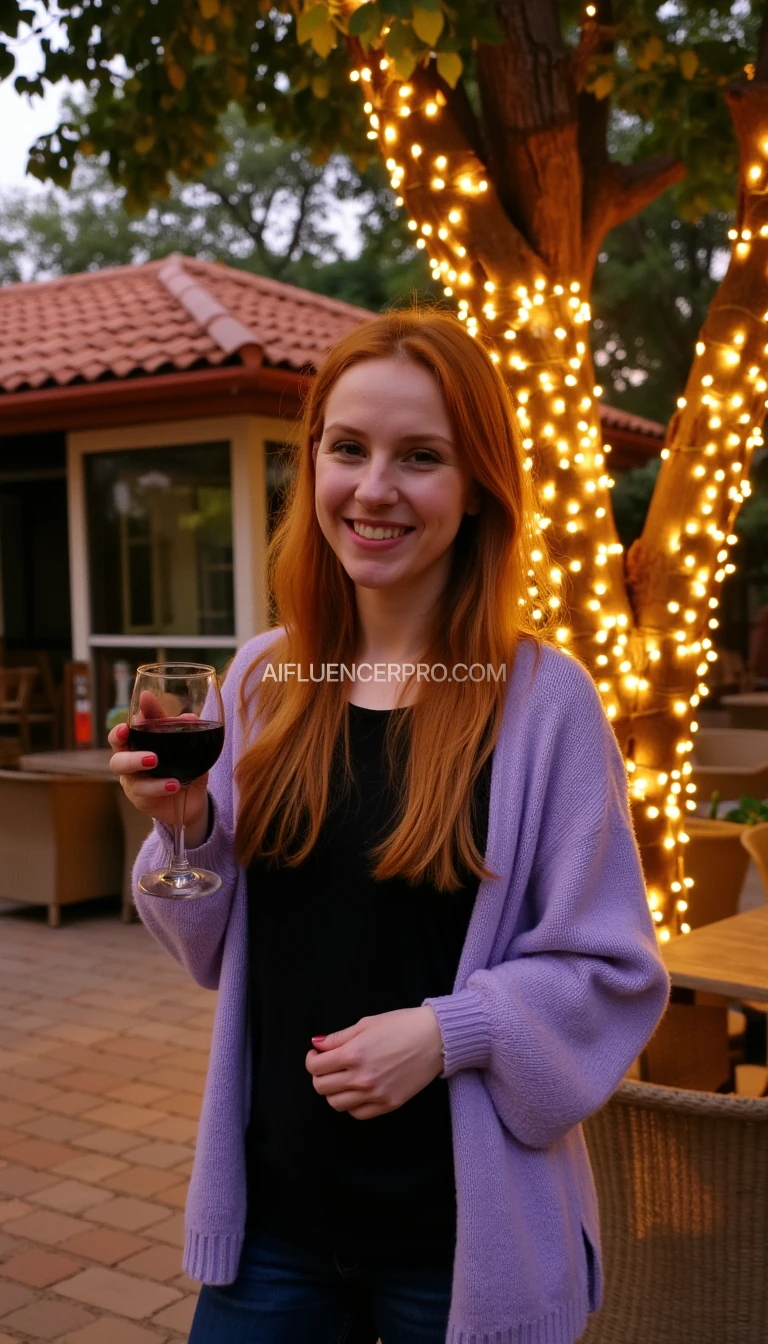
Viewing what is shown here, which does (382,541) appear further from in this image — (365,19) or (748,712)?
(748,712)

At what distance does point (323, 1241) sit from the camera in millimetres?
1482

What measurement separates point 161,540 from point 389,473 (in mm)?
7422

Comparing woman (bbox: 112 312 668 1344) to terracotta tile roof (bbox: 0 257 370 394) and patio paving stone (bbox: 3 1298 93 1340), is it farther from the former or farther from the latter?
terracotta tile roof (bbox: 0 257 370 394)

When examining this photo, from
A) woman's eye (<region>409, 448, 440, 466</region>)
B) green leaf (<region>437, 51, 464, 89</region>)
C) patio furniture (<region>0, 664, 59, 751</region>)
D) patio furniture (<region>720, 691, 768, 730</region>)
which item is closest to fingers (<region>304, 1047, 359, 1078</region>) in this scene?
woman's eye (<region>409, 448, 440, 466</region>)

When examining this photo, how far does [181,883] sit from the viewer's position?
1483 mm

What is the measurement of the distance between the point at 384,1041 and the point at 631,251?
1949 centimetres

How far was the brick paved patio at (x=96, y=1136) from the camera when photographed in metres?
3.09

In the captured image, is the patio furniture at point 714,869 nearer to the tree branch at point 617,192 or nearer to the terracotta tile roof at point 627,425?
the tree branch at point 617,192

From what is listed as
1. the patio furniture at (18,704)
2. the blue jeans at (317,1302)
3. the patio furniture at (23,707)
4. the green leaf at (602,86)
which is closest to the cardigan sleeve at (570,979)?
the blue jeans at (317,1302)

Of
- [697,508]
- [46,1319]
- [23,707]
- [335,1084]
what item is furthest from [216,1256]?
[23,707]

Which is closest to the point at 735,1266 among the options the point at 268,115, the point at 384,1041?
the point at 384,1041

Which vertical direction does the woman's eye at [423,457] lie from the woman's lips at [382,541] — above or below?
above

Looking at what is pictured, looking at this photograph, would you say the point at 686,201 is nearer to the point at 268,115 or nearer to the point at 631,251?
the point at 268,115

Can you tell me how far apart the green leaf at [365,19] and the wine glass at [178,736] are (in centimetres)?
217
